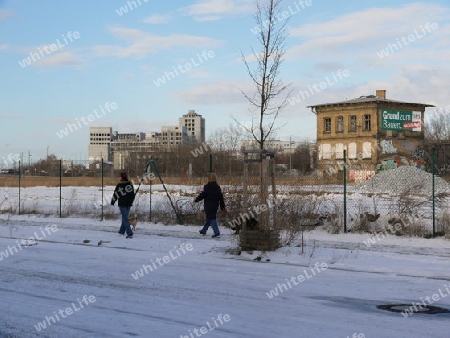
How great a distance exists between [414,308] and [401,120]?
2189 inches

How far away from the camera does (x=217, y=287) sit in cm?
910

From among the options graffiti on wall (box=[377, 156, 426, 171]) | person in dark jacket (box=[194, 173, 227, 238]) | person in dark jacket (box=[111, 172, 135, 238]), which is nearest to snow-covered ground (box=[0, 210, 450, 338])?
person in dark jacket (box=[194, 173, 227, 238])

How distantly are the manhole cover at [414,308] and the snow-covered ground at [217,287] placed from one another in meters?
0.09

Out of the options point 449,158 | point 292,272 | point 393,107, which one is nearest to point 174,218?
point 292,272

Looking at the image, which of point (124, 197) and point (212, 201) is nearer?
point (212, 201)

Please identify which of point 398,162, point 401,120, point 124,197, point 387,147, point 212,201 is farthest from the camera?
point 401,120

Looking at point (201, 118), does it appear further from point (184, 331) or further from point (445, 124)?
point (184, 331)

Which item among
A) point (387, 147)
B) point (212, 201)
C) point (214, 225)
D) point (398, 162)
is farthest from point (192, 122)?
point (214, 225)

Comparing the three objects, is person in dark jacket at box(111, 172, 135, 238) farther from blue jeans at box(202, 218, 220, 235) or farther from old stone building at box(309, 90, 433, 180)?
old stone building at box(309, 90, 433, 180)

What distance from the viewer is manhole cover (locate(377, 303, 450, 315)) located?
298 inches

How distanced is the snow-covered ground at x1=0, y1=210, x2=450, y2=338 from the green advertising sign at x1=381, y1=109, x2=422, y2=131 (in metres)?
46.5

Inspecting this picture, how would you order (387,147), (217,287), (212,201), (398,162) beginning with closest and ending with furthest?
1. (217,287)
2. (212,201)
3. (398,162)
4. (387,147)

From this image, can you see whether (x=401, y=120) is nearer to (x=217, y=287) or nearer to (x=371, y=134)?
(x=371, y=134)

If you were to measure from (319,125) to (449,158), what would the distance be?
75.3 ft
